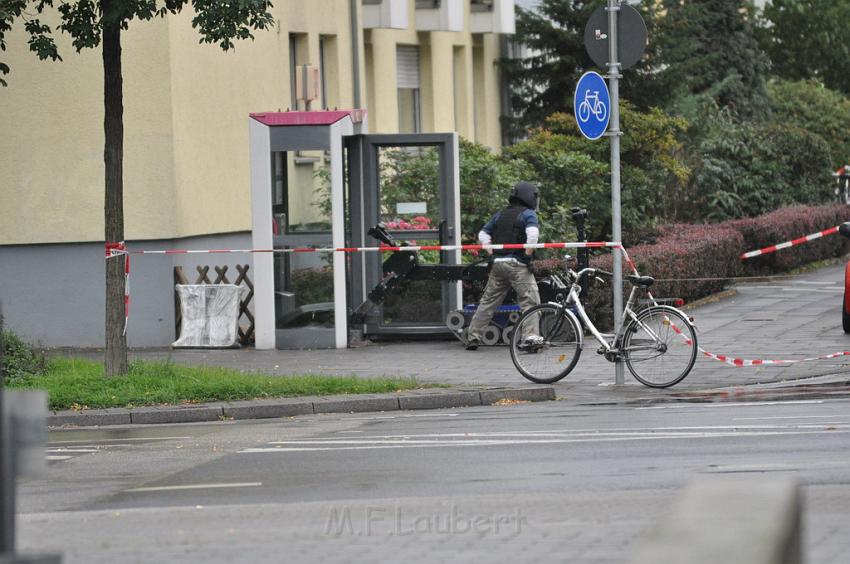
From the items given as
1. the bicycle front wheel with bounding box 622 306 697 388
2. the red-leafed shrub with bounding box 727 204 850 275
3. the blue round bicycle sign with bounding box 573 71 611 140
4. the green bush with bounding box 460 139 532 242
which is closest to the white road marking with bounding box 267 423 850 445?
the bicycle front wheel with bounding box 622 306 697 388

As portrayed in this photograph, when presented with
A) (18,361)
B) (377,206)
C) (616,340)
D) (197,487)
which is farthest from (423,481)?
(377,206)

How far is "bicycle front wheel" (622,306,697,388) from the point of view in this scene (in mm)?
14016

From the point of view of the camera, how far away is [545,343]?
14.5m

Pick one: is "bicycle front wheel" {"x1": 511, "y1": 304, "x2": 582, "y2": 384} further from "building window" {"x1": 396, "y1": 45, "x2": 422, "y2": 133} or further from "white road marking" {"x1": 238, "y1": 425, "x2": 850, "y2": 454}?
"building window" {"x1": 396, "y1": 45, "x2": 422, "y2": 133}

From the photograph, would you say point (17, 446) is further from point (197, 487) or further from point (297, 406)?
point (297, 406)

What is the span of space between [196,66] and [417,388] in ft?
26.4

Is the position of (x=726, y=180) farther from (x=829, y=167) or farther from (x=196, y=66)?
(x=196, y=66)

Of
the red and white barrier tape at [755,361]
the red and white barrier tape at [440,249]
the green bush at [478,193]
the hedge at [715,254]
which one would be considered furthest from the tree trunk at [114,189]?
the green bush at [478,193]

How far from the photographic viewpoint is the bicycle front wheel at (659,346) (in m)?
14.0

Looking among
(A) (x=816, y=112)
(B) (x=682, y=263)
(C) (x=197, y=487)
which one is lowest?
(C) (x=197, y=487)

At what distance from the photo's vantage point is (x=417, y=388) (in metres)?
13.9

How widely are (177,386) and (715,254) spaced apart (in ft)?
36.9

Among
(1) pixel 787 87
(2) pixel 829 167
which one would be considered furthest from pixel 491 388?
(1) pixel 787 87

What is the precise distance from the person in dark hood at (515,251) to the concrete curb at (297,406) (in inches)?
113
